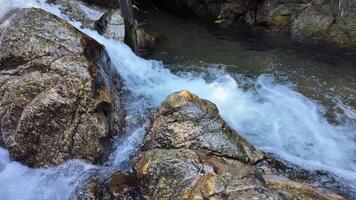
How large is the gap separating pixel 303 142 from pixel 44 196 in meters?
4.38

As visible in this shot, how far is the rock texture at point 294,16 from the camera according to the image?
35.9ft

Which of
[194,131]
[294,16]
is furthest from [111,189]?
[294,16]

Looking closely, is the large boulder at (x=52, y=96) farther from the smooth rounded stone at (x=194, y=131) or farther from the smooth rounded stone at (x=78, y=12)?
the smooth rounded stone at (x=78, y=12)

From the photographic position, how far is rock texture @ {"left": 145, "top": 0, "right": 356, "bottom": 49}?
1094 cm

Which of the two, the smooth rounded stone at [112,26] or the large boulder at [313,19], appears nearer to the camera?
the smooth rounded stone at [112,26]

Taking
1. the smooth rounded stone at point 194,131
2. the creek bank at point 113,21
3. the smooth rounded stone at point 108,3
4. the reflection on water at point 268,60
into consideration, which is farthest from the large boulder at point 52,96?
Result: the smooth rounded stone at point 108,3

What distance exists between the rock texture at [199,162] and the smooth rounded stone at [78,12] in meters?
4.68

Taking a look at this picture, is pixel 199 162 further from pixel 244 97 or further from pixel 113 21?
pixel 113 21

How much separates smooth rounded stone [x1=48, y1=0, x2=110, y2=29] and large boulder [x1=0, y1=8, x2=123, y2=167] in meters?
2.81

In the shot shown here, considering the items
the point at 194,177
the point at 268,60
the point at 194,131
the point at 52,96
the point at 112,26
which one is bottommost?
the point at 268,60

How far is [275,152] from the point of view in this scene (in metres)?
6.91

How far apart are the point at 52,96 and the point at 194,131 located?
2.20 metres

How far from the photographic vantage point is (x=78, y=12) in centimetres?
1023

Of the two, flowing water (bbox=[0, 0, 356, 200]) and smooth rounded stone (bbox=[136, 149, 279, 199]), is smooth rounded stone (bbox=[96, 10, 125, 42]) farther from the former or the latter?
smooth rounded stone (bbox=[136, 149, 279, 199])
